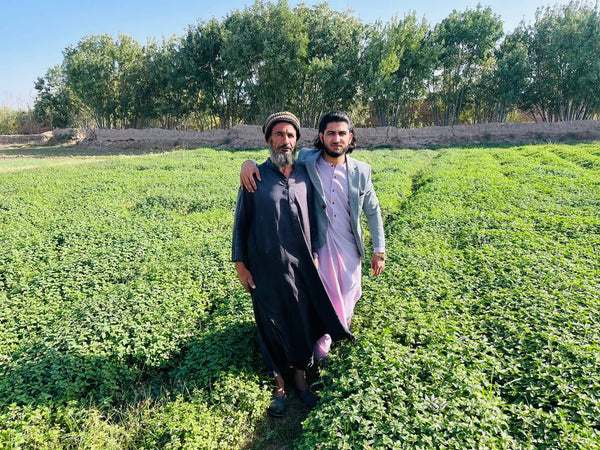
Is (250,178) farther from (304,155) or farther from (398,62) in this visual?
(398,62)

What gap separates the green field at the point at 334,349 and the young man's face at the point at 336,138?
183cm

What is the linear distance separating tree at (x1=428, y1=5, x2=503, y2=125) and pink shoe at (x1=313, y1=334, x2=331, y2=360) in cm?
3068

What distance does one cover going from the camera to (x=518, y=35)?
2969 centimetres

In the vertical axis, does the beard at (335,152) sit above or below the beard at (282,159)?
above

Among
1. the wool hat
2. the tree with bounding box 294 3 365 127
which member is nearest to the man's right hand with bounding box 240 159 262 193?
the wool hat

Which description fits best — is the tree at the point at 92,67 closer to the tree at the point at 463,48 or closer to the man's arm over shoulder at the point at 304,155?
the tree at the point at 463,48

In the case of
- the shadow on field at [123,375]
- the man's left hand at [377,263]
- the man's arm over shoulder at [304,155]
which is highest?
the man's arm over shoulder at [304,155]

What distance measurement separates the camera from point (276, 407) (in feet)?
10.5

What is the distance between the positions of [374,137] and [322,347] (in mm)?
26705

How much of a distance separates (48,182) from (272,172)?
12.0m

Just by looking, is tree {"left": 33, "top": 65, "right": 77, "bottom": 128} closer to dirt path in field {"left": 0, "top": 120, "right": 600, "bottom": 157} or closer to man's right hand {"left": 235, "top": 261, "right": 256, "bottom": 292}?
dirt path in field {"left": 0, "top": 120, "right": 600, "bottom": 157}

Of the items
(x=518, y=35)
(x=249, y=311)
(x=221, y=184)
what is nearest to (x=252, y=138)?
(x=221, y=184)

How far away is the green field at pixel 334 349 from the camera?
9.02 feet

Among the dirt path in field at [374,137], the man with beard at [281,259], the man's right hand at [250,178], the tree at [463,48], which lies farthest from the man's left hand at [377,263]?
the tree at [463,48]
